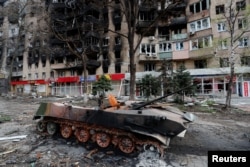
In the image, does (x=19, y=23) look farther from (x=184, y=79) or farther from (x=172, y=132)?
(x=172, y=132)

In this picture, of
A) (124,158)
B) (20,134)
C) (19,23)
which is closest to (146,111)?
(124,158)

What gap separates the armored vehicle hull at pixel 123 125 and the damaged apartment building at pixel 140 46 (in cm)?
1795

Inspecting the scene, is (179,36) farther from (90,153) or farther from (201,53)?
(90,153)

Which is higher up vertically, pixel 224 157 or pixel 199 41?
pixel 199 41

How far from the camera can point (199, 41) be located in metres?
33.5

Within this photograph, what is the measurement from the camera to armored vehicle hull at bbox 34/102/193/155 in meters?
6.65

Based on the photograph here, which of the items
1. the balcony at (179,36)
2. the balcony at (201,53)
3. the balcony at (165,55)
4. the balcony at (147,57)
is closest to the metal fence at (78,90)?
the balcony at (147,57)

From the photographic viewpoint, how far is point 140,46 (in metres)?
37.9

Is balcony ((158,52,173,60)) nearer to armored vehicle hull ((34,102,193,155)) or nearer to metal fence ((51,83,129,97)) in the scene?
metal fence ((51,83,129,97))

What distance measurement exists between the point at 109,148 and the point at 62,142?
1898mm

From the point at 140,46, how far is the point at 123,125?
3186cm

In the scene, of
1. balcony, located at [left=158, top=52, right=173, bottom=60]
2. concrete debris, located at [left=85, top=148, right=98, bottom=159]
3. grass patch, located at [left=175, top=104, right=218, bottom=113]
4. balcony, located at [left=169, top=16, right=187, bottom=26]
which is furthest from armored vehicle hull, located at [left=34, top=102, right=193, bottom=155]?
balcony, located at [left=169, top=16, right=187, bottom=26]

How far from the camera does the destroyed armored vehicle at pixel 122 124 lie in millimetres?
6660

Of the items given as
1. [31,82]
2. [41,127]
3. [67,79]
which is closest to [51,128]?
[41,127]
